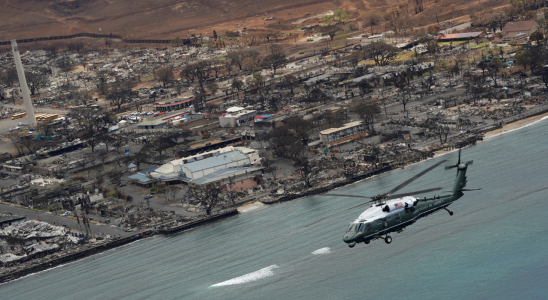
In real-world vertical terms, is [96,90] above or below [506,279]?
above

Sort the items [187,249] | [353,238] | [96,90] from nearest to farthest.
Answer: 1. [353,238]
2. [187,249]
3. [96,90]

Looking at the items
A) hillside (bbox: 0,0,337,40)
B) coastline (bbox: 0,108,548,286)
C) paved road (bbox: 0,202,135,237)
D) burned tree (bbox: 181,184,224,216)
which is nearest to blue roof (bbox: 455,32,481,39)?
coastline (bbox: 0,108,548,286)

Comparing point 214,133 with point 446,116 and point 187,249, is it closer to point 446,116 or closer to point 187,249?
point 446,116

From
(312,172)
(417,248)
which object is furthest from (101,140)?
(417,248)

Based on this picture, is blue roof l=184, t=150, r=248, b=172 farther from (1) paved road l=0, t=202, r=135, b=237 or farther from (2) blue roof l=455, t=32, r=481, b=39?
(2) blue roof l=455, t=32, r=481, b=39

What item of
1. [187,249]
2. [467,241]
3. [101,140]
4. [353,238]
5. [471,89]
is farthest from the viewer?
[101,140]

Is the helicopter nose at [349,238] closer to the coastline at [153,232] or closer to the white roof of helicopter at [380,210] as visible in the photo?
the white roof of helicopter at [380,210]

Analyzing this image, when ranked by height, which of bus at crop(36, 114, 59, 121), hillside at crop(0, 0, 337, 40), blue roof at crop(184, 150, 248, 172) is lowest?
blue roof at crop(184, 150, 248, 172)
